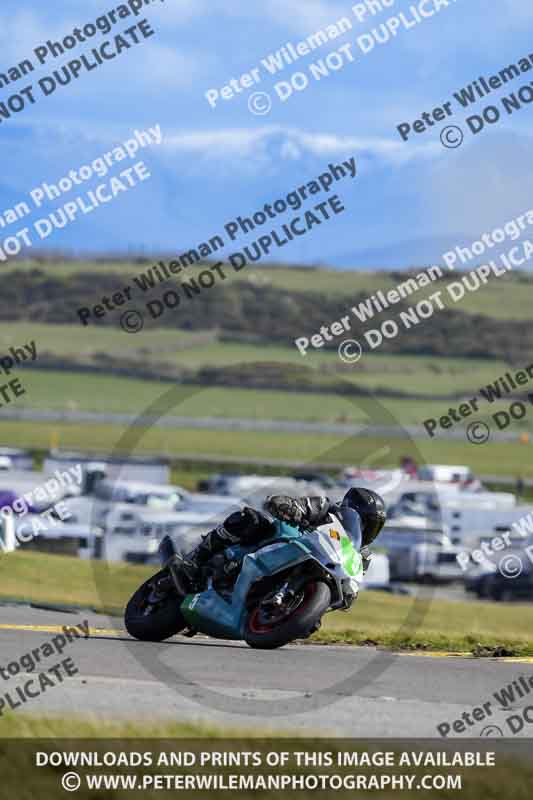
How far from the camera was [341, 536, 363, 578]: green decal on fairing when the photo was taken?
437 inches

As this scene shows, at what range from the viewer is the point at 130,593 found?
1134 inches

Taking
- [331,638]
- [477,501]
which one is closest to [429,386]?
[477,501]

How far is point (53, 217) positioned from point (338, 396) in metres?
75.9

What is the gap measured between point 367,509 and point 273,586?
98 cm

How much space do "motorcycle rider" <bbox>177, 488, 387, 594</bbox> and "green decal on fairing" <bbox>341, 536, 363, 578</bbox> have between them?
247mm

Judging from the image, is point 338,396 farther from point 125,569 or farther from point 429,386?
point 125,569

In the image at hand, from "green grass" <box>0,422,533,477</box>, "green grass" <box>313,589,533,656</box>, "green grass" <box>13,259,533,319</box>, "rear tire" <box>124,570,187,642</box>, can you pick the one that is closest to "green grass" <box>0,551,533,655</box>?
"green grass" <box>313,589,533,656</box>

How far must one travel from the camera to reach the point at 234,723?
347 inches

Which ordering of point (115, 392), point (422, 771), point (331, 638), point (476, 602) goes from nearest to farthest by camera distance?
point (422, 771), point (331, 638), point (476, 602), point (115, 392)

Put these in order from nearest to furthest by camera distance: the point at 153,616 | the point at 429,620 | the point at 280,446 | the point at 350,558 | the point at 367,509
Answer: the point at 350,558 → the point at 367,509 → the point at 153,616 → the point at 429,620 → the point at 280,446

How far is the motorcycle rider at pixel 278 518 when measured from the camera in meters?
11.1

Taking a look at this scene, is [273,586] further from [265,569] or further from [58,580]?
[58,580]

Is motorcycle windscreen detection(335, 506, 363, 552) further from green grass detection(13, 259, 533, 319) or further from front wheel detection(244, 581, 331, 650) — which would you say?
green grass detection(13, 259, 533, 319)

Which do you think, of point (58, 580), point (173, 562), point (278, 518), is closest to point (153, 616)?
point (173, 562)
